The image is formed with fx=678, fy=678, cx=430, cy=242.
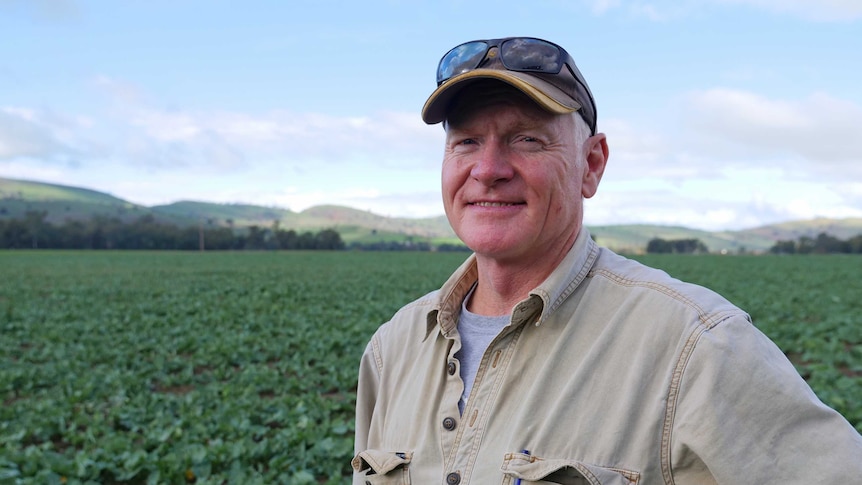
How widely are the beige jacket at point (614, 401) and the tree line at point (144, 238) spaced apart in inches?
3669

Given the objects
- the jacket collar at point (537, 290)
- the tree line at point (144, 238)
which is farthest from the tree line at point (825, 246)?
the jacket collar at point (537, 290)

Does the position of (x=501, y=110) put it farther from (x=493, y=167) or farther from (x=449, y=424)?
(x=449, y=424)

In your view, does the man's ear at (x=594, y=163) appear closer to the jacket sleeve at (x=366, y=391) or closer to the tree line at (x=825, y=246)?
the jacket sleeve at (x=366, y=391)

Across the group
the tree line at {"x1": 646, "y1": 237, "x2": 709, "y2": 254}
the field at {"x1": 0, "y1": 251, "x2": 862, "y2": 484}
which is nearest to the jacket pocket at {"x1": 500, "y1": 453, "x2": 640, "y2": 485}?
the field at {"x1": 0, "y1": 251, "x2": 862, "y2": 484}

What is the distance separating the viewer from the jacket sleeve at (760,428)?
4.74 ft

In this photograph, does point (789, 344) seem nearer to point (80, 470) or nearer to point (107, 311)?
point (80, 470)

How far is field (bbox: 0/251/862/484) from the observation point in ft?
19.4

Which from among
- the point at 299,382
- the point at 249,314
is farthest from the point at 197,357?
the point at 249,314

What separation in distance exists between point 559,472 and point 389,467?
536 millimetres

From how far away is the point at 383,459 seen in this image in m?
2.01

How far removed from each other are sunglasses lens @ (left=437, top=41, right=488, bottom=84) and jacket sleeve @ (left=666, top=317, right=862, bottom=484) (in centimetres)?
102

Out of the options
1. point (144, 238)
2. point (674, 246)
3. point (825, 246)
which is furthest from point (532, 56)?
point (674, 246)

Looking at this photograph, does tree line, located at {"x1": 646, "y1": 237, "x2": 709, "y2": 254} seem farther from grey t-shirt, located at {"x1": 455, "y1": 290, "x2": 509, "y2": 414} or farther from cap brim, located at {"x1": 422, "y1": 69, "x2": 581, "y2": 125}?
cap brim, located at {"x1": 422, "y1": 69, "x2": 581, "y2": 125}

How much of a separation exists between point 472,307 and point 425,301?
0.18 meters
